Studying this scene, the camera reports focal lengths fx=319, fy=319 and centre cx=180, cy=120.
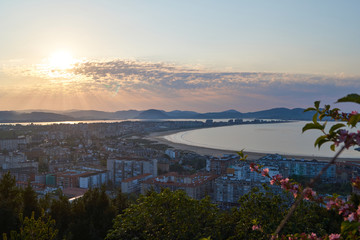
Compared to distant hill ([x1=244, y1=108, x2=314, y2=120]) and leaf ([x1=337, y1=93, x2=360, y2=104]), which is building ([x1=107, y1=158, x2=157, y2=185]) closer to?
leaf ([x1=337, y1=93, x2=360, y2=104])

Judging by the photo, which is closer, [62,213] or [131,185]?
[62,213]

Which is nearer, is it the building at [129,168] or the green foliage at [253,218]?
the green foliage at [253,218]

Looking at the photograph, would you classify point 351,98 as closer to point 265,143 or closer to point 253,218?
point 253,218

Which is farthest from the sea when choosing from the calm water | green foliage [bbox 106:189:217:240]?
green foliage [bbox 106:189:217:240]

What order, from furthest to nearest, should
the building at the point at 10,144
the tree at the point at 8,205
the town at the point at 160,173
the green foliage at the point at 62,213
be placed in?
the building at the point at 10,144
the town at the point at 160,173
the green foliage at the point at 62,213
the tree at the point at 8,205

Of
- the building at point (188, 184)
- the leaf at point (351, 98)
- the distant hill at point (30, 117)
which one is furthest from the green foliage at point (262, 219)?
the distant hill at point (30, 117)

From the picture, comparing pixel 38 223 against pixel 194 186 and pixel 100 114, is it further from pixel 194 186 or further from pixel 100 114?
pixel 100 114

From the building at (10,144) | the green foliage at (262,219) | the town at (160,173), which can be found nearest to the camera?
the green foliage at (262,219)

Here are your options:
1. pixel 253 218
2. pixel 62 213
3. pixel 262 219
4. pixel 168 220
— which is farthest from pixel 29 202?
pixel 262 219

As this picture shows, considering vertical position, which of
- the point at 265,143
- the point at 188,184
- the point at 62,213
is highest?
the point at 62,213

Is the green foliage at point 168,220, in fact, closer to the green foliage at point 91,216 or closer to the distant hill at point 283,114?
the green foliage at point 91,216

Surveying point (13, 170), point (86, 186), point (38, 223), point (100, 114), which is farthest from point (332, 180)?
point (100, 114)
